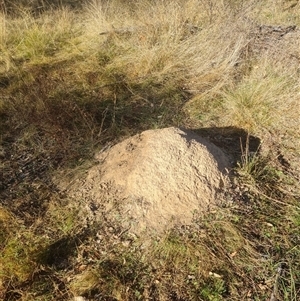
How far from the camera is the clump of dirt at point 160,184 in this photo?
206 cm

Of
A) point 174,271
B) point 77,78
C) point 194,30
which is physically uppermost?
point 194,30

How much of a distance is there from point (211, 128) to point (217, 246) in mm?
1229

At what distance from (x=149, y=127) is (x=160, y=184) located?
97 centimetres

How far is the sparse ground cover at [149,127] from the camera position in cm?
183

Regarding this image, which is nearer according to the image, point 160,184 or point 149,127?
point 160,184

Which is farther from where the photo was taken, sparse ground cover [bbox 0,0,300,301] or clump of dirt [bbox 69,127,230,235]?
clump of dirt [bbox 69,127,230,235]

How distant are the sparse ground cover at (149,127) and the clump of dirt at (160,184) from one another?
101 mm

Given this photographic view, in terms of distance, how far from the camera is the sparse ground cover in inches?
71.9

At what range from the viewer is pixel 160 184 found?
2.10 m

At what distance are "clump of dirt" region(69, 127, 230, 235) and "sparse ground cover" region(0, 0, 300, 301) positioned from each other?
0.10m

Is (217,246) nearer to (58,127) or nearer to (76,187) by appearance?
(76,187)

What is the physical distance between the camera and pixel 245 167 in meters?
2.30

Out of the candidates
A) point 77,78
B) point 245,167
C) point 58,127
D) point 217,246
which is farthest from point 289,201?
point 77,78

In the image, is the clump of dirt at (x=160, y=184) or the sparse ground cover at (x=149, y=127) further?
the clump of dirt at (x=160, y=184)
